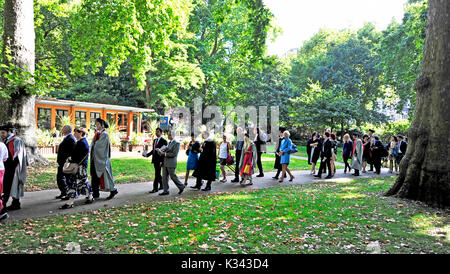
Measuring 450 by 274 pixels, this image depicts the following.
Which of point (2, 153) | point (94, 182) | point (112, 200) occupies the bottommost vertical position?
point (112, 200)

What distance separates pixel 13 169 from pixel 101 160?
1748 millimetres

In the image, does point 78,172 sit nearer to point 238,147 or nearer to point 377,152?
point 238,147

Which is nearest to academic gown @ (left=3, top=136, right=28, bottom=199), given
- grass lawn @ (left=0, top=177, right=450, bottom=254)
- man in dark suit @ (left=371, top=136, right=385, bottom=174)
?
grass lawn @ (left=0, top=177, right=450, bottom=254)

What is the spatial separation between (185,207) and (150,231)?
177 centimetres

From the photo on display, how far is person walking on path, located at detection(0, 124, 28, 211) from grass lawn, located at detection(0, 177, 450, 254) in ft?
3.44

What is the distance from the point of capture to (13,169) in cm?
587

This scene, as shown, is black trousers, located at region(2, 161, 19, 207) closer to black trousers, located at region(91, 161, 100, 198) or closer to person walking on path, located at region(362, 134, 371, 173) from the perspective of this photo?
black trousers, located at region(91, 161, 100, 198)

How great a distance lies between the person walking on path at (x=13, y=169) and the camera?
19.2 feet

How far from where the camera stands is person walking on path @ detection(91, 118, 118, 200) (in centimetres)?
681

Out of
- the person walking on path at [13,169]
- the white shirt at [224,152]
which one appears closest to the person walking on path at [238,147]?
the white shirt at [224,152]

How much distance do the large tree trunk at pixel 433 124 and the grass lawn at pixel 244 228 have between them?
553mm

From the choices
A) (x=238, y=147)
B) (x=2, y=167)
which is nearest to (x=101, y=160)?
(x=2, y=167)
